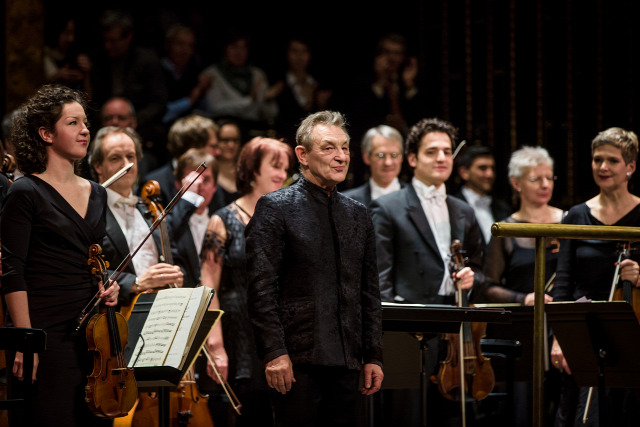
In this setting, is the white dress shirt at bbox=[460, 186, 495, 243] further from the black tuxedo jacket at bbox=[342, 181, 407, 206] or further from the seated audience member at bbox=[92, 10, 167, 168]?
the seated audience member at bbox=[92, 10, 167, 168]

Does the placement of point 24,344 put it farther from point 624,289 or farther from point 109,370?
point 624,289

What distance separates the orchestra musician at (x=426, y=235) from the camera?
13.6 feet

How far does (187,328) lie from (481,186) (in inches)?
132

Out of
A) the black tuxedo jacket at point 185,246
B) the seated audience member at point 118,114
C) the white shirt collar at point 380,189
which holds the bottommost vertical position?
the black tuxedo jacket at point 185,246

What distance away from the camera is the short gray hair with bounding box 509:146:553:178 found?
16.3 ft

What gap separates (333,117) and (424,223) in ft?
4.25

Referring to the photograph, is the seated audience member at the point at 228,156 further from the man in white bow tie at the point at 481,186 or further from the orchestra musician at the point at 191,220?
the man in white bow tie at the point at 481,186

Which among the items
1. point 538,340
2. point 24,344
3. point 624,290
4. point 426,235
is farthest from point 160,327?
point 624,290

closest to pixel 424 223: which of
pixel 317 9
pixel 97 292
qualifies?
pixel 97 292

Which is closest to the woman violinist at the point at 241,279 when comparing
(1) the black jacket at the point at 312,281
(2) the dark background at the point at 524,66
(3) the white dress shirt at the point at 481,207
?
(1) the black jacket at the point at 312,281

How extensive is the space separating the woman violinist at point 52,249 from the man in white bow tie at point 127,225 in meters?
0.54

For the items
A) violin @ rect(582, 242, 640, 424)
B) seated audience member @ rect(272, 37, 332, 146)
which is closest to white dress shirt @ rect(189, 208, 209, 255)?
seated audience member @ rect(272, 37, 332, 146)

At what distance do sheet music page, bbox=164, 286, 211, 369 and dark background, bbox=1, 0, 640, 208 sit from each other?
13.5ft

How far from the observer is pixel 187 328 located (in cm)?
307
